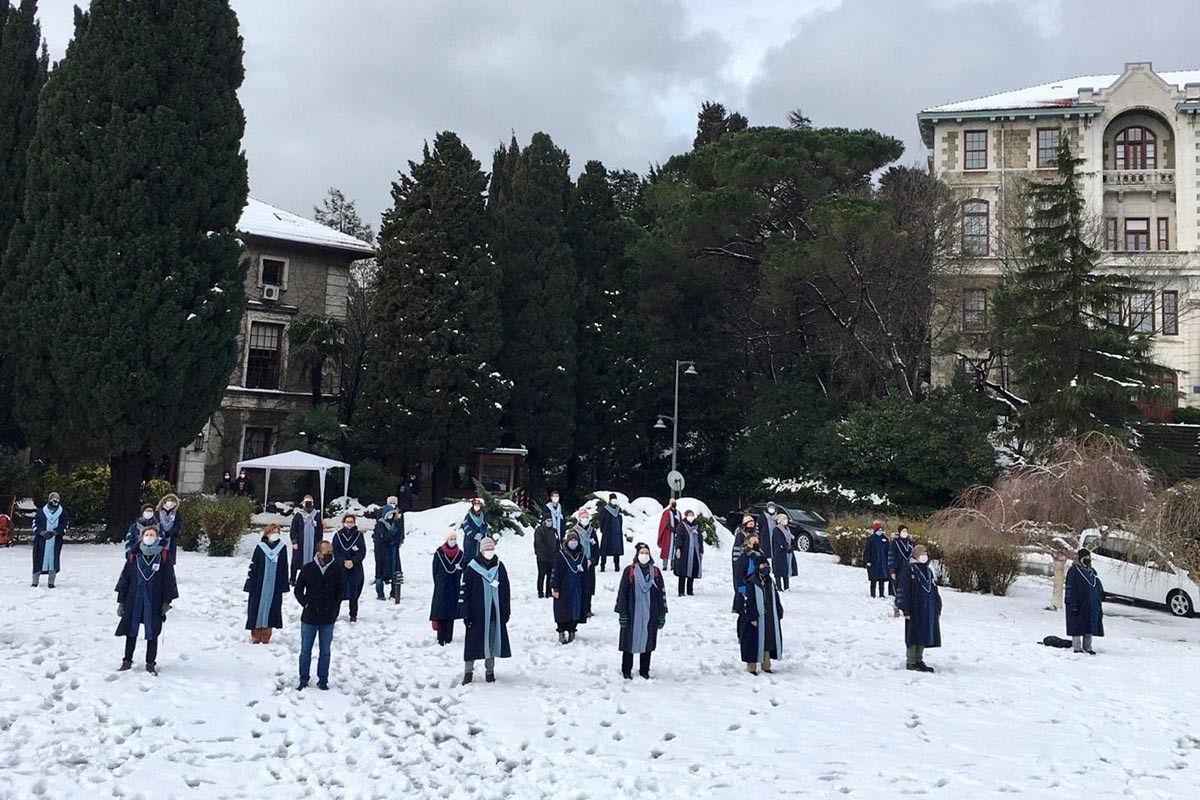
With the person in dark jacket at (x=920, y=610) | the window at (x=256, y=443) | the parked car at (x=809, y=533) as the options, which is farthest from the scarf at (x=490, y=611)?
the window at (x=256, y=443)

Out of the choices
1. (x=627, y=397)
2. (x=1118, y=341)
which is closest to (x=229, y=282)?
(x=627, y=397)

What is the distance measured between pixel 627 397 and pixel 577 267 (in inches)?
245

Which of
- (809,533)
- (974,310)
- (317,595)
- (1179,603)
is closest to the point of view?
(317,595)

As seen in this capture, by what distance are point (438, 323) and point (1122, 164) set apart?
1372 inches

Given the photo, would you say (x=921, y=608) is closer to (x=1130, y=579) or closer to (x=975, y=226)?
(x=1130, y=579)

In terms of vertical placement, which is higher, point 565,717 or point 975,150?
point 975,150

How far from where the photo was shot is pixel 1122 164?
49.1 metres

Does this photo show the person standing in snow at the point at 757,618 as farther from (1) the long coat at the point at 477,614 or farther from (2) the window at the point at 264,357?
(2) the window at the point at 264,357

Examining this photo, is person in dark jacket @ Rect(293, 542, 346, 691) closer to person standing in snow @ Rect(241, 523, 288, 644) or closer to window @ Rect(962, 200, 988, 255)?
person standing in snow @ Rect(241, 523, 288, 644)

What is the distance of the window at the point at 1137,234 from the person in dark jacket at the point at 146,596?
49.0 meters

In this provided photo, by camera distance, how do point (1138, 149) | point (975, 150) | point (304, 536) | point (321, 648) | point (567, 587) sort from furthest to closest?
1. point (975, 150)
2. point (1138, 149)
3. point (304, 536)
4. point (567, 587)
5. point (321, 648)

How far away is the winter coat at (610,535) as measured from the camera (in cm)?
2173

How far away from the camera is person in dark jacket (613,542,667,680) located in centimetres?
1173

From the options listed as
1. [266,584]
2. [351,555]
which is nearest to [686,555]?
[351,555]
